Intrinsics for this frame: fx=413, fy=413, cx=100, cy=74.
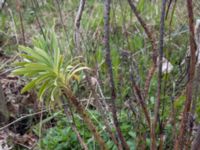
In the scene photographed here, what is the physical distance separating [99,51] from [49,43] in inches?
44.1

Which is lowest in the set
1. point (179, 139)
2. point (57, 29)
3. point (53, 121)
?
point (53, 121)

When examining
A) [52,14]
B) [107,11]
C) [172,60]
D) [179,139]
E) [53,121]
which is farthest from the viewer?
[52,14]

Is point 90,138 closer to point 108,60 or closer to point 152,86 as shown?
point 152,86

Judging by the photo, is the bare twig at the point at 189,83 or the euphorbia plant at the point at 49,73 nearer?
the bare twig at the point at 189,83

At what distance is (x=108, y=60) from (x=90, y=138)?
2.71ft

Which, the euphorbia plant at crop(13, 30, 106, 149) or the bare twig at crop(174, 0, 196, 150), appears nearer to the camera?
the bare twig at crop(174, 0, 196, 150)

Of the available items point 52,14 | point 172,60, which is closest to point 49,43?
point 172,60

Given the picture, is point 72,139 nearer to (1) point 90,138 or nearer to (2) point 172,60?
(1) point 90,138

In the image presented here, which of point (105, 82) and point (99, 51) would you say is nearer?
point (105, 82)

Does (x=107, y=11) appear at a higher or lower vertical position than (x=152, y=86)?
higher

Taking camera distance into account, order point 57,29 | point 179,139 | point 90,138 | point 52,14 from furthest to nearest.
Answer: point 52,14
point 57,29
point 90,138
point 179,139

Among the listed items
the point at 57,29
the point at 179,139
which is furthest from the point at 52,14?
the point at 179,139

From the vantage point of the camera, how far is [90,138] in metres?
1.97

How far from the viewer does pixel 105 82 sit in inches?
93.5
